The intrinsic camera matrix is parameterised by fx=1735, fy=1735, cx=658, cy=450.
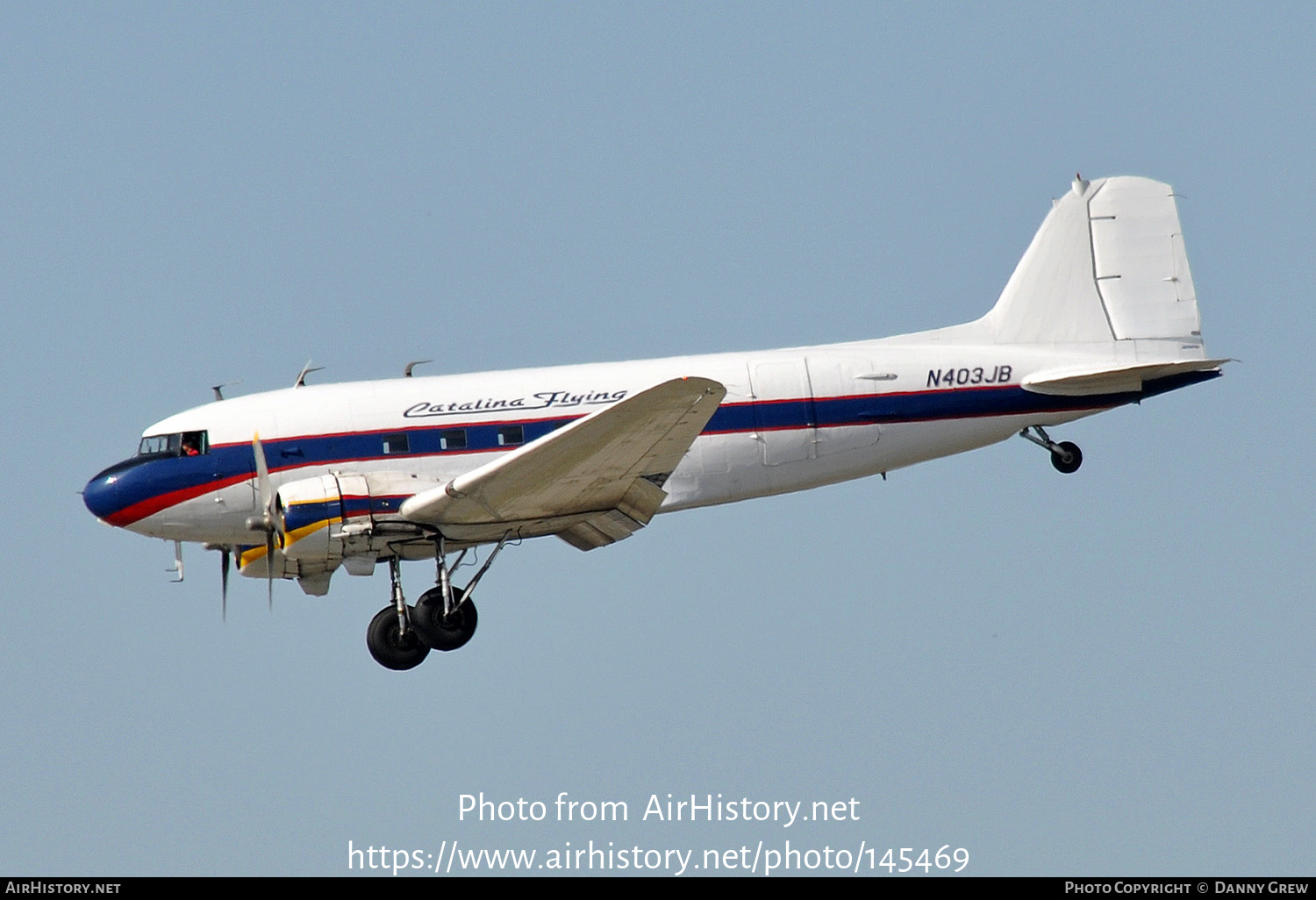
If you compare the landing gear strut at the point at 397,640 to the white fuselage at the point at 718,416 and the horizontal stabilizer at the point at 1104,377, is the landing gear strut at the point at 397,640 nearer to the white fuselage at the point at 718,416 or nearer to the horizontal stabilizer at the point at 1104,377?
the white fuselage at the point at 718,416

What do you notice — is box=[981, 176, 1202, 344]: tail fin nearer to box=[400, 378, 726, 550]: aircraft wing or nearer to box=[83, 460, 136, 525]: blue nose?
box=[400, 378, 726, 550]: aircraft wing

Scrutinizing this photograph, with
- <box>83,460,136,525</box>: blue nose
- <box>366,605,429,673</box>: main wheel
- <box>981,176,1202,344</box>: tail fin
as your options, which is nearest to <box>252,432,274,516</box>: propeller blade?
<box>83,460,136,525</box>: blue nose

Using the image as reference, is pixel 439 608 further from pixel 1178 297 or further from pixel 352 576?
pixel 1178 297

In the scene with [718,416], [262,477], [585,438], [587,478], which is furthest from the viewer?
[718,416]

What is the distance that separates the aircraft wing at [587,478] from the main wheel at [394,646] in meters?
1.57

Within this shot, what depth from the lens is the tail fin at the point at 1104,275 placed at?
2688cm

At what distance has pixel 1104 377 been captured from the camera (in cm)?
2567

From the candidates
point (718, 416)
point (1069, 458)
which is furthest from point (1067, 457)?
point (718, 416)

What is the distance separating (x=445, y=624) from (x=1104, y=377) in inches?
405

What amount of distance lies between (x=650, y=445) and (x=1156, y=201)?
400 inches

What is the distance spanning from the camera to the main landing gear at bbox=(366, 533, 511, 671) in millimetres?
24188

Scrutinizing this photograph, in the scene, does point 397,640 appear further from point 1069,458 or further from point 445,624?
point 1069,458

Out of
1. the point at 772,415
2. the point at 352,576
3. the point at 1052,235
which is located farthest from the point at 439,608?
the point at 1052,235

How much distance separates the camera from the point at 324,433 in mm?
24266
